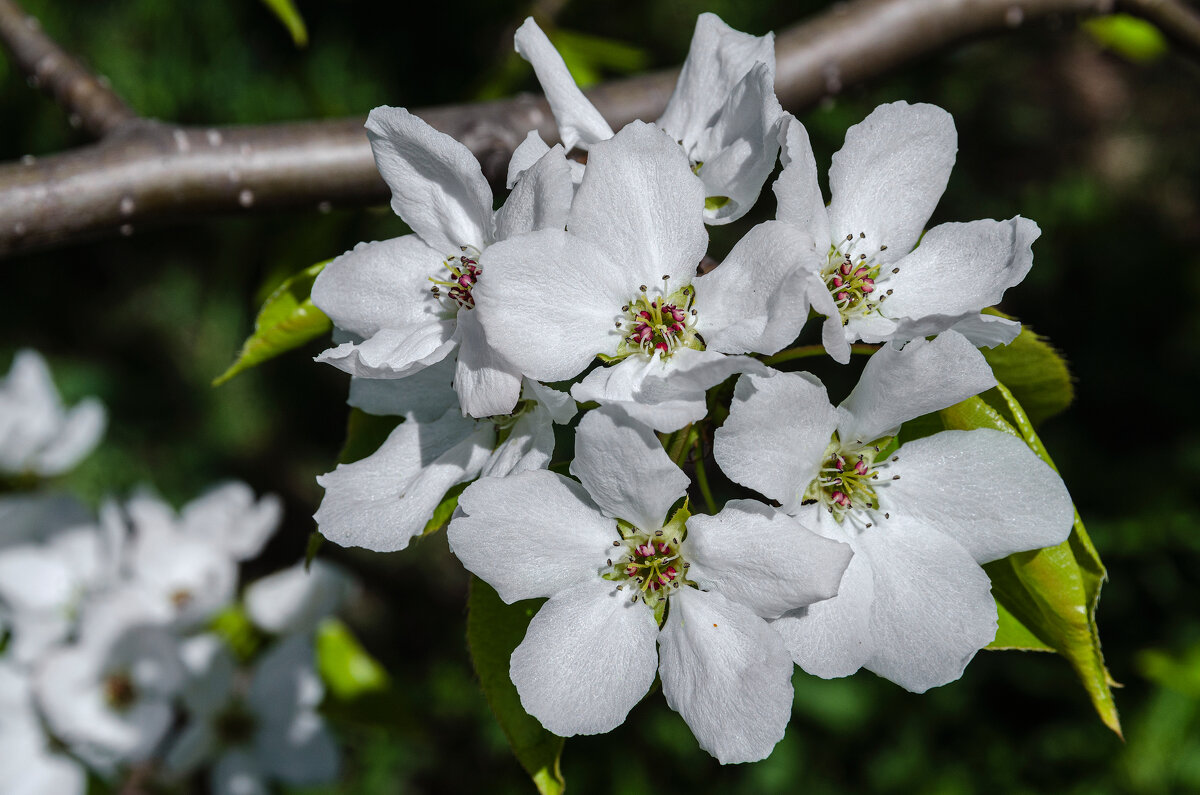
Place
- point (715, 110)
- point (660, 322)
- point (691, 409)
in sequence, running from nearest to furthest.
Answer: point (691, 409), point (660, 322), point (715, 110)

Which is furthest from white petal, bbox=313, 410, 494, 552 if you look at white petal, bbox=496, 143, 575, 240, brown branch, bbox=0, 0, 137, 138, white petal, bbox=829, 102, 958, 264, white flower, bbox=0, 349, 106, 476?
white flower, bbox=0, 349, 106, 476

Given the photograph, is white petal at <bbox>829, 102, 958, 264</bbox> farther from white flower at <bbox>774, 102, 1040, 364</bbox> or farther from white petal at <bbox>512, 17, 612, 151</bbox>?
white petal at <bbox>512, 17, 612, 151</bbox>

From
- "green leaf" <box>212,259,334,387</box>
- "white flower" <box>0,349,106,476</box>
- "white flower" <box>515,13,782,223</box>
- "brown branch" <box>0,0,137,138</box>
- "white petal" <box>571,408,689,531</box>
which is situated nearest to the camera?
"white petal" <box>571,408,689,531</box>

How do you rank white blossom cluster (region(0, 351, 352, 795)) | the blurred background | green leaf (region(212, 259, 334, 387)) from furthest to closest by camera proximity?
the blurred background → white blossom cluster (region(0, 351, 352, 795)) → green leaf (region(212, 259, 334, 387))

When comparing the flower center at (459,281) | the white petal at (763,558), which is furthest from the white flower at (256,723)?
the white petal at (763,558)

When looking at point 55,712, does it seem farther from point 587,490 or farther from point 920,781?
point 920,781

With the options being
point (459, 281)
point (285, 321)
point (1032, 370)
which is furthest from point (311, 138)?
point (1032, 370)

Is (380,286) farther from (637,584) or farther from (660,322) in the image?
(637,584)
